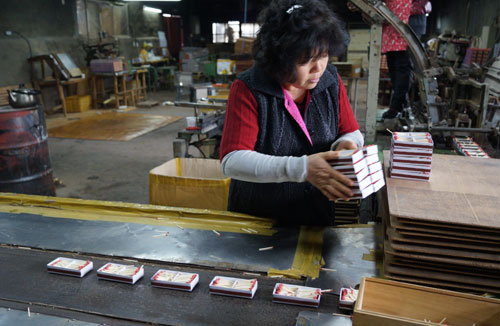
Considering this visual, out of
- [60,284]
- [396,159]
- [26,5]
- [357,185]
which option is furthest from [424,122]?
[26,5]

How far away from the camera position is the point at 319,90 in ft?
4.98

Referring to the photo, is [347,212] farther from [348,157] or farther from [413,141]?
[348,157]

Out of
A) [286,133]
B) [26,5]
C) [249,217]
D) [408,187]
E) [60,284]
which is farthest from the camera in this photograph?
[26,5]

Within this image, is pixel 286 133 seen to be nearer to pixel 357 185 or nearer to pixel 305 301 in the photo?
pixel 357 185

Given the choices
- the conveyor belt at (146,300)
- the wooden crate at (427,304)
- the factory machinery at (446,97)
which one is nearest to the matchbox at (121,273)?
the conveyor belt at (146,300)

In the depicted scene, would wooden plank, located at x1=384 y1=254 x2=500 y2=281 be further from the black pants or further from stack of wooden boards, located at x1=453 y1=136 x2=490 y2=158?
the black pants

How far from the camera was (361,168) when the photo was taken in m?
1.23

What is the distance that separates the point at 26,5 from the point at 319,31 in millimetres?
8791

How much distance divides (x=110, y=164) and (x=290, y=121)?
4.60 meters

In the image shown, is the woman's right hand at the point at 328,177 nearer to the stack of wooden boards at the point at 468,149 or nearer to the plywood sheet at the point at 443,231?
the plywood sheet at the point at 443,231

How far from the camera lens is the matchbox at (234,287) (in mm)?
1191

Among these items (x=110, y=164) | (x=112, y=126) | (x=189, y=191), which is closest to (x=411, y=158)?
(x=189, y=191)

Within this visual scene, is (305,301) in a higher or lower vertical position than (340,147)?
lower

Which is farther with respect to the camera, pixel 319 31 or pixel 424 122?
pixel 424 122
